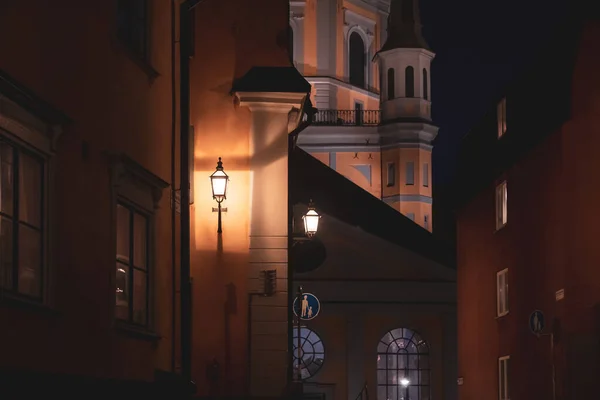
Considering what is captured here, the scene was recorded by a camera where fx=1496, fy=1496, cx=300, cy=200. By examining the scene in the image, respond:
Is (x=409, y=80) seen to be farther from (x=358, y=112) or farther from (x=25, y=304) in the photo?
(x=25, y=304)

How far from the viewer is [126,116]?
14375 millimetres

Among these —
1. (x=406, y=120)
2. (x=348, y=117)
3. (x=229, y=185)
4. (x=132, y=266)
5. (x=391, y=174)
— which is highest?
(x=348, y=117)

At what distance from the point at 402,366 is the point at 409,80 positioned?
83.7 ft

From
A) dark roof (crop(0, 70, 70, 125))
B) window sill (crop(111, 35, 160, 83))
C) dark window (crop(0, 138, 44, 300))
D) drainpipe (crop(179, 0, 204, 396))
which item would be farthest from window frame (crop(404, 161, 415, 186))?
dark window (crop(0, 138, 44, 300))

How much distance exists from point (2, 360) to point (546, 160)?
20.3 m

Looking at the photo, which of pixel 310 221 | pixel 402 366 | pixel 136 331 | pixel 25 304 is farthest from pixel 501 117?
pixel 25 304

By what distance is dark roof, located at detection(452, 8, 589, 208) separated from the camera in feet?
91.6

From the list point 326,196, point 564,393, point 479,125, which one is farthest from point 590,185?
point 326,196

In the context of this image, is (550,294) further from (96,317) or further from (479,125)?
(96,317)

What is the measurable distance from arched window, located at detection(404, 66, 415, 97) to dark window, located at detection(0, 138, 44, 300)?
64285 millimetres

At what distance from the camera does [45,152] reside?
464 inches

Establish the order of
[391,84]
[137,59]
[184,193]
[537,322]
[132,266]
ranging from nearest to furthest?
[132,266] → [137,59] → [184,193] → [537,322] → [391,84]

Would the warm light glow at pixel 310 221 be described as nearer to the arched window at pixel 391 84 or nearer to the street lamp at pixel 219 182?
the street lamp at pixel 219 182

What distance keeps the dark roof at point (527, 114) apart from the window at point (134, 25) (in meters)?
13.6
